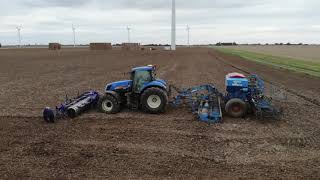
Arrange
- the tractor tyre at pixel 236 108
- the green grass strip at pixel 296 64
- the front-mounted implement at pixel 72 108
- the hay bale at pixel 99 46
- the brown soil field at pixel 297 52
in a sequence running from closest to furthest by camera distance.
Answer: the front-mounted implement at pixel 72 108 < the tractor tyre at pixel 236 108 < the green grass strip at pixel 296 64 < the brown soil field at pixel 297 52 < the hay bale at pixel 99 46

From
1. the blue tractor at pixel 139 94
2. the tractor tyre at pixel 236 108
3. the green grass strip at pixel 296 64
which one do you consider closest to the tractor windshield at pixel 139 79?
the blue tractor at pixel 139 94

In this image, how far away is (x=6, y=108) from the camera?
15664 millimetres

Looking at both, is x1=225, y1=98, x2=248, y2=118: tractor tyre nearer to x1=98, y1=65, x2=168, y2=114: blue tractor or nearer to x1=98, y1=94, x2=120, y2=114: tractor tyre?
x1=98, y1=65, x2=168, y2=114: blue tractor

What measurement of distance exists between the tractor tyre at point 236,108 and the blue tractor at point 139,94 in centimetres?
200

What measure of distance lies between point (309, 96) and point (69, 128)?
36.9ft

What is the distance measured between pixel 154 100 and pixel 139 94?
22.2 inches

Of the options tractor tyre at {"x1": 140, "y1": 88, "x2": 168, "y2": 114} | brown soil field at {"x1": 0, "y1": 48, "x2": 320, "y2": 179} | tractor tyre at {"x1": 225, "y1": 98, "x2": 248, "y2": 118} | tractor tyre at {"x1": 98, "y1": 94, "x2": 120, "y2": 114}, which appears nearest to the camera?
brown soil field at {"x1": 0, "y1": 48, "x2": 320, "y2": 179}

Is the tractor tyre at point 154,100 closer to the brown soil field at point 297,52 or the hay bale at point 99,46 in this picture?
the brown soil field at point 297,52

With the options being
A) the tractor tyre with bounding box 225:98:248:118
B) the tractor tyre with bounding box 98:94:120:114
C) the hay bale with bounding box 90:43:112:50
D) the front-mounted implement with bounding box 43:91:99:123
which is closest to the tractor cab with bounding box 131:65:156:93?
the tractor tyre with bounding box 98:94:120:114

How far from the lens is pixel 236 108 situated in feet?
44.7

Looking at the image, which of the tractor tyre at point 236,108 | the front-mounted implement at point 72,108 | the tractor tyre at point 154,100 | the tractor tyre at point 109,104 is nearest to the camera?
the front-mounted implement at point 72,108

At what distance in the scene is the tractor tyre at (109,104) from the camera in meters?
14.2

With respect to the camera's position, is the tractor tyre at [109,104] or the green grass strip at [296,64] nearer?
the tractor tyre at [109,104]

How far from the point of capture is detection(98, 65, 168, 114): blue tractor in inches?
556
